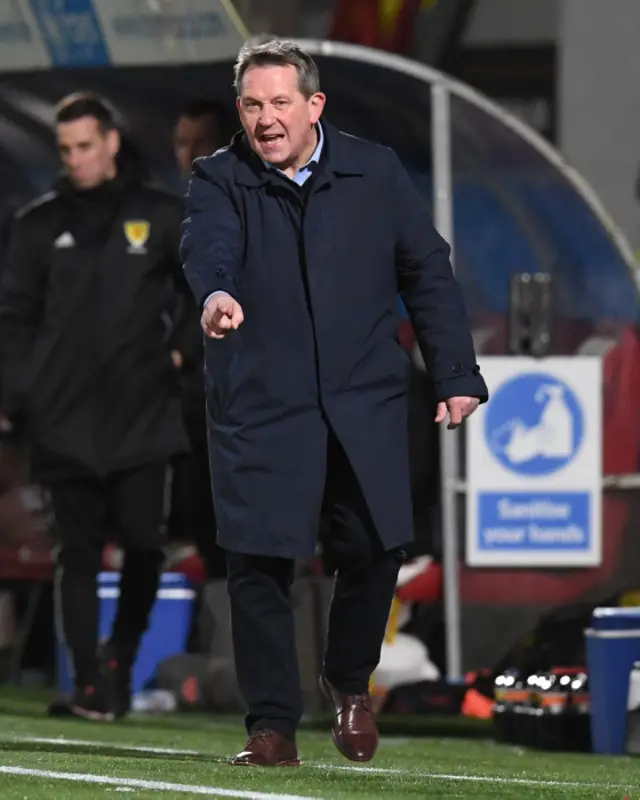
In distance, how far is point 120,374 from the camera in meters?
7.81

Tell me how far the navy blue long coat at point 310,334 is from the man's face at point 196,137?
379 cm

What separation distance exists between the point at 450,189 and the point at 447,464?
1051 mm

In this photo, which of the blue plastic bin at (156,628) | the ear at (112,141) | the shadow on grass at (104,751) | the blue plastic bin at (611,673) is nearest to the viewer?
the shadow on grass at (104,751)

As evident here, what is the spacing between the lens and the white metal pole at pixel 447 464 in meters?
9.29

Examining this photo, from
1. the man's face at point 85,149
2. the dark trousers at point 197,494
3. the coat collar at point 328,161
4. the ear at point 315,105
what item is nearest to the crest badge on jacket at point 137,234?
the man's face at point 85,149

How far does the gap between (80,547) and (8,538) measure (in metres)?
2.34

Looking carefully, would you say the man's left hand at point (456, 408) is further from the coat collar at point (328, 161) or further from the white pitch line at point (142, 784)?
the white pitch line at point (142, 784)

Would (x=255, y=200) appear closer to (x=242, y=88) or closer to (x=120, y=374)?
(x=242, y=88)

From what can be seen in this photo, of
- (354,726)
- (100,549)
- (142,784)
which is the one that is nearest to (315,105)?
(354,726)

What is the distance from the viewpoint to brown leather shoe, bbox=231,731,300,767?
5.09 metres

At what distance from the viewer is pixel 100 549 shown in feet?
25.4

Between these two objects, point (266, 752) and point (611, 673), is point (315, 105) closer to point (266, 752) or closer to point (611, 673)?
point (266, 752)

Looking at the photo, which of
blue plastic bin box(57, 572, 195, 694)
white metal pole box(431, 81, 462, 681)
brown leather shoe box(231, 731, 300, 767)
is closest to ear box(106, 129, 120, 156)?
white metal pole box(431, 81, 462, 681)

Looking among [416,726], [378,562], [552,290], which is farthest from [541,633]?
[378,562]
